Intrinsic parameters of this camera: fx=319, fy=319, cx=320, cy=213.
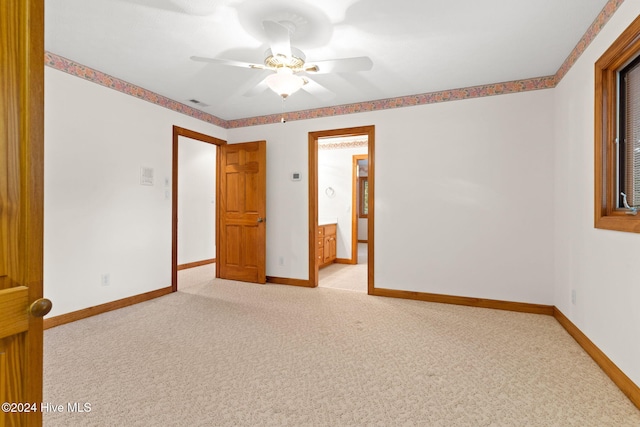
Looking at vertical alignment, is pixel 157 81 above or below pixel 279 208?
above

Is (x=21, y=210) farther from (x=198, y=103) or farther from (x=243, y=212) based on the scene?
(x=243, y=212)

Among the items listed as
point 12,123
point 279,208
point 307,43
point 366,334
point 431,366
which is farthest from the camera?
point 279,208

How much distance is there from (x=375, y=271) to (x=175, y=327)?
2323 mm

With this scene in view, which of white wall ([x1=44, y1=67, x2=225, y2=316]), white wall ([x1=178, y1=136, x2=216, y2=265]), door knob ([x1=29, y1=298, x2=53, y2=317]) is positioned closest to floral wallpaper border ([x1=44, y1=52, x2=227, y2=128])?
white wall ([x1=44, y1=67, x2=225, y2=316])

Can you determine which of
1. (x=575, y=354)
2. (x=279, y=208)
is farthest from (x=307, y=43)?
(x=575, y=354)

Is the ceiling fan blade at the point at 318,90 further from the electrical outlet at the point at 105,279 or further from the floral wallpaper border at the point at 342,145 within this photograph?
the electrical outlet at the point at 105,279

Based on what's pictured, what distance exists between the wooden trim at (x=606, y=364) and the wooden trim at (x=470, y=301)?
1.17 ft

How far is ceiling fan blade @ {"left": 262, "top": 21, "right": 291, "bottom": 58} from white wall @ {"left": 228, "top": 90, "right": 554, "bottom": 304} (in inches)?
78.9

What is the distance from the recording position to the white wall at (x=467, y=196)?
3.32m

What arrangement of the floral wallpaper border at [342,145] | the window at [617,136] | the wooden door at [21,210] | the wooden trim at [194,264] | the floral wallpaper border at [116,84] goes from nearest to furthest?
the wooden door at [21,210] → the window at [617,136] → the floral wallpaper border at [116,84] → the wooden trim at [194,264] → the floral wallpaper border at [342,145]

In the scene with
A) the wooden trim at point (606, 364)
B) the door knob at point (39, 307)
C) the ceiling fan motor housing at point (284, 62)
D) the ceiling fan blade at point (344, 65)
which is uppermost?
the ceiling fan blade at point (344, 65)

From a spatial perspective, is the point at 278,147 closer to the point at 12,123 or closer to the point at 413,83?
the point at 413,83

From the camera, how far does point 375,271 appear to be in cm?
402

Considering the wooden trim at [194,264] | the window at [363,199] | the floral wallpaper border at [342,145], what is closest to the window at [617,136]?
the floral wallpaper border at [342,145]
